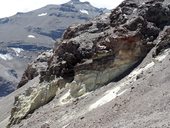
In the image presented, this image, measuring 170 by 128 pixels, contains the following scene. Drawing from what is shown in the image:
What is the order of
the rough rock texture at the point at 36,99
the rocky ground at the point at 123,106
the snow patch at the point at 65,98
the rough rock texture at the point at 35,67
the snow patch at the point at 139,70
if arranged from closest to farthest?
the rocky ground at the point at 123,106 → the snow patch at the point at 139,70 → the snow patch at the point at 65,98 → the rough rock texture at the point at 36,99 → the rough rock texture at the point at 35,67

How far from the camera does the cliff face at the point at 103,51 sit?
3703cm

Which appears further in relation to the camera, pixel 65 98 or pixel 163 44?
pixel 65 98

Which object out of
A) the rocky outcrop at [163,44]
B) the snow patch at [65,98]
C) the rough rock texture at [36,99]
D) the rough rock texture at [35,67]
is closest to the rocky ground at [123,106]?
the snow patch at [65,98]

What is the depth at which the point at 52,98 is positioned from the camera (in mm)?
39719

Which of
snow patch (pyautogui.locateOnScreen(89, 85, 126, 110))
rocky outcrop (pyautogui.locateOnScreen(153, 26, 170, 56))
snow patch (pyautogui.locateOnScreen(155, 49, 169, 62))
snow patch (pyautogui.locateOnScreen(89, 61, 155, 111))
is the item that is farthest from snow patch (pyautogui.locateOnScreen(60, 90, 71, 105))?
snow patch (pyautogui.locateOnScreen(155, 49, 169, 62))

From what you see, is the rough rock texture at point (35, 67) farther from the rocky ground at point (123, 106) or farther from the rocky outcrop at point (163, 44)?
the rocky outcrop at point (163, 44)

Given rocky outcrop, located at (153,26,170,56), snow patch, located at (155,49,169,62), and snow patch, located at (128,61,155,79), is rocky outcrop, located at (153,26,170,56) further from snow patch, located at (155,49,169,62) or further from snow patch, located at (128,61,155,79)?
snow patch, located at (128,61,155,79)

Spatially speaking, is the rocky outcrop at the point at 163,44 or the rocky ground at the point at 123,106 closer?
the rocky ground at the point at 123,106

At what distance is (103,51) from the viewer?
38.1 m

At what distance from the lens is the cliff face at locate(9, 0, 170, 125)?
121 feet

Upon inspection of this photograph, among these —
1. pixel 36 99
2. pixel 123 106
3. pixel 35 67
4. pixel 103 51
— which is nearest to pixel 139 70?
pixel 103 51

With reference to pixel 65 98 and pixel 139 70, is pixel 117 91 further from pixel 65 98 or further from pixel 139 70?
pixel 65 98

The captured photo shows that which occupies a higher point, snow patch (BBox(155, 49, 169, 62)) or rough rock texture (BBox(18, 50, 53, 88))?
snow patch (BBox(155, 49, 169, 62))

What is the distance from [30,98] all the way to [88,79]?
5.66m
